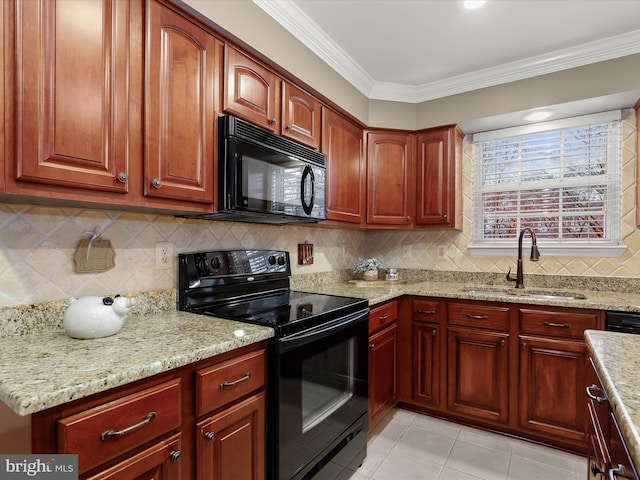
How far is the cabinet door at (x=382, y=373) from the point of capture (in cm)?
224

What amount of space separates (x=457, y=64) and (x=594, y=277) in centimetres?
181

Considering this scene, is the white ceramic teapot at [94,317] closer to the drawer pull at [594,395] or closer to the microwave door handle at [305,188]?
the microwave door handle at [305,188]

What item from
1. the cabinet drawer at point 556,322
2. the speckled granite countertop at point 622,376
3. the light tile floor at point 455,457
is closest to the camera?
the speckled granite countertop at point 622,376

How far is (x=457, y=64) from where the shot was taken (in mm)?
2596

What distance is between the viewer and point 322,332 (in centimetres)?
165

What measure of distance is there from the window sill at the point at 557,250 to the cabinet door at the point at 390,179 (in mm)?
669

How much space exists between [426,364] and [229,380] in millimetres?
1753

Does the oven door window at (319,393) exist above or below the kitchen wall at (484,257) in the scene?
below

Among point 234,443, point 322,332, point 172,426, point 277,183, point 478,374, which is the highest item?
point 277,183

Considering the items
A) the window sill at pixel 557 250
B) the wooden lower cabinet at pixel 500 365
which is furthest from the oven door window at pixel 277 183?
the window sill at pixel 557 250

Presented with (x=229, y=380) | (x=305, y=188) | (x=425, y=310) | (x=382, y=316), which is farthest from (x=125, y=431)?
(x=425, y=310)

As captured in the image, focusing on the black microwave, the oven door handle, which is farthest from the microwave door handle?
the oven door handle

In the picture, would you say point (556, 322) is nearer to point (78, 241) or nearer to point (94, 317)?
point (94, 317)

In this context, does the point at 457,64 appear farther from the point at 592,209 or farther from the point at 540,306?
the point at 540,306
